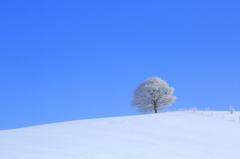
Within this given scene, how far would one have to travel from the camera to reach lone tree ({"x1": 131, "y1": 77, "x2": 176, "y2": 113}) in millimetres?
29016

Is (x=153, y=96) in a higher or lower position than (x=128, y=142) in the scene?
higher

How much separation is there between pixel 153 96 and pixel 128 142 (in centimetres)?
2192

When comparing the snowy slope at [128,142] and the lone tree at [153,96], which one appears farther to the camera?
the lone tree at [153,96]

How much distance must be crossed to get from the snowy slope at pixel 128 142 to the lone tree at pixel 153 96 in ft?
56.4

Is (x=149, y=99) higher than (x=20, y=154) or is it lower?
A: higher

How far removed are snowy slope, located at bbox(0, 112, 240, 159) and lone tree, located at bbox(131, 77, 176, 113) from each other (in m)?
17.2

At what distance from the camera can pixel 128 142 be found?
7574mm

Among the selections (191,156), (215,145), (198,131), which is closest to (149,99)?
(198,131)

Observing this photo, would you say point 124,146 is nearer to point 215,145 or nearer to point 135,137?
point 135,137

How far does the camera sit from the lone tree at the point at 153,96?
29016 mm

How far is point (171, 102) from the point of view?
97.0 feet

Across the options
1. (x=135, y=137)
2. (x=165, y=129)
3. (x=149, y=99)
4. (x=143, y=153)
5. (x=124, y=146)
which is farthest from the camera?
(x=149, y=99)

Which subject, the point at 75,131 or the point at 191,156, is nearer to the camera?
the point at 191,156

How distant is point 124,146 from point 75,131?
7.81 feet
